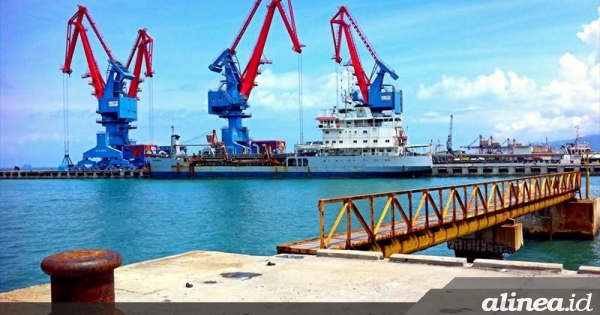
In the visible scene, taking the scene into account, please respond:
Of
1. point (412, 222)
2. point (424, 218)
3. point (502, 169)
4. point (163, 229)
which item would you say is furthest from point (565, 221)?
point (502, 169)

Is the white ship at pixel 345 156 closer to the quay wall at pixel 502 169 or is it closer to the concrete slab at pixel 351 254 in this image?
the quay wall at pixel 502 169

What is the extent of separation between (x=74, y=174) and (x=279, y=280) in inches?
3699

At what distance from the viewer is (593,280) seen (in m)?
7.47

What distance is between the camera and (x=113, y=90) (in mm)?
79000

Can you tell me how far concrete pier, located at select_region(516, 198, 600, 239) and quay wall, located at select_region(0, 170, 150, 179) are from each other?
69842mm

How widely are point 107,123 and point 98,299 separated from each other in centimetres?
8283

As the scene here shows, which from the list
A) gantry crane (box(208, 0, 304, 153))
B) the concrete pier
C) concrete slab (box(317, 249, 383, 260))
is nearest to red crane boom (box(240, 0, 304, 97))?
gantry crane (box(208, 0, 304, 153))

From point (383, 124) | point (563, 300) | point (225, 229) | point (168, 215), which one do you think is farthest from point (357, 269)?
point (383, 124)

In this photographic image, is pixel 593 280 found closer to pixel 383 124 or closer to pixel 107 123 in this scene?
pixel 383 124

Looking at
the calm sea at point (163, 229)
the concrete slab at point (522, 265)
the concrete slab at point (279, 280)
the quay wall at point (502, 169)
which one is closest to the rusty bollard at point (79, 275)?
the concrete slab at point (279, 280)

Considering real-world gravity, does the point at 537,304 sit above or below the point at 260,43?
below

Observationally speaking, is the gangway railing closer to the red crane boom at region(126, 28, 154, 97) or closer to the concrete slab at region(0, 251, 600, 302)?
the concrete slab at region(0, 251, 600, 302)

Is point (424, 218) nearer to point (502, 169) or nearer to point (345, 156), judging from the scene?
point (345, 156)

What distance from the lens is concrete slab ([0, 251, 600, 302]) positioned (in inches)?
277
